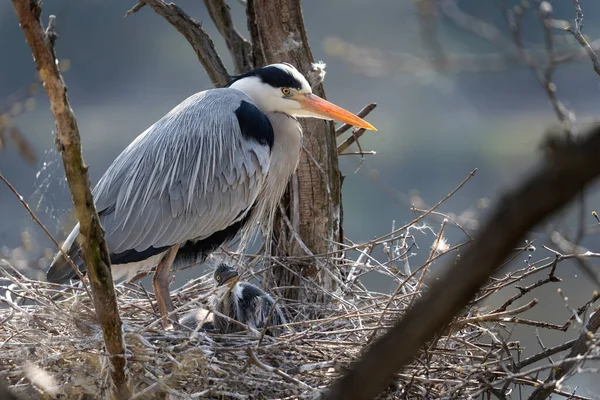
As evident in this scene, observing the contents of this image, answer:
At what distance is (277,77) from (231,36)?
582 millimetres

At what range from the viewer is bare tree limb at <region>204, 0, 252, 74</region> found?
13.6 feet

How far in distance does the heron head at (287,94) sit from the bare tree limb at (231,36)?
326 millimetres

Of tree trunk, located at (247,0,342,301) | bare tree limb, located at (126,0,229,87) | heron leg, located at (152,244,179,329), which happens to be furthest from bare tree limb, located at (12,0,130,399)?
bare tree limb, located at (126,0,229,87)

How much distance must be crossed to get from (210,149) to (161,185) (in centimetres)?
26

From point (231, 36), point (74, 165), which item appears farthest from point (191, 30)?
point (74, 165)

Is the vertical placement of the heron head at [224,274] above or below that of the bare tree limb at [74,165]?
below

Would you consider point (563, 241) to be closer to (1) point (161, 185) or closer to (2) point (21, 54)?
(1) point (161, 185)

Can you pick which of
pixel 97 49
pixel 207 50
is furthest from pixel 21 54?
pixel 207 50

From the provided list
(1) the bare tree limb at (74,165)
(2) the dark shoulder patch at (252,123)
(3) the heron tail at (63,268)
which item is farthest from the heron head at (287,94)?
(1) the bare tree limb at (74,165)

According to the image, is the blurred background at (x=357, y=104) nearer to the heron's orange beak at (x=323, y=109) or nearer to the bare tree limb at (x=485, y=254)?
the heron's orange beak at (x=323, y=109)

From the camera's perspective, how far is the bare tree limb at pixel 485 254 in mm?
917

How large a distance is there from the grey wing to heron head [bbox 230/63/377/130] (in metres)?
0.13

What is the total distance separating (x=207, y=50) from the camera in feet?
13.2

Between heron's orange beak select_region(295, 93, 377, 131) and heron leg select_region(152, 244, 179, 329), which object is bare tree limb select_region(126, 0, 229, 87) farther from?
heron leg select_region(152, 244, 179, 329)
